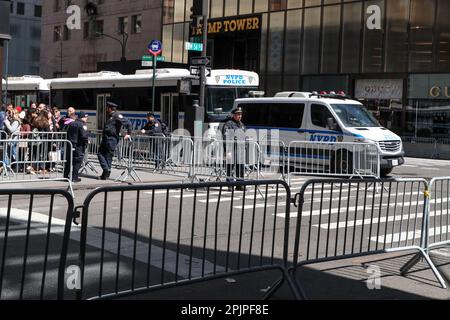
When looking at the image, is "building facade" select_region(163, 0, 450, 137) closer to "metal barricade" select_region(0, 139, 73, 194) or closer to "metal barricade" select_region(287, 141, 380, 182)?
"metal barricade" select_region(287, 141, 380, 182)

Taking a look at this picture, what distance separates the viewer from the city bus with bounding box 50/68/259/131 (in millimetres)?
21812

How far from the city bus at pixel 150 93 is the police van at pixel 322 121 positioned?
1485mm

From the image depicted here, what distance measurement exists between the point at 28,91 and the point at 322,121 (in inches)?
755

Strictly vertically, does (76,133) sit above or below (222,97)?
below

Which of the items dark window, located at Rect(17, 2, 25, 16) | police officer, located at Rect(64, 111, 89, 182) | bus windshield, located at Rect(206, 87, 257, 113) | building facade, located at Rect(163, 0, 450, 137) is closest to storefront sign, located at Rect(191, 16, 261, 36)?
building facade, located at Rect(163, 0, 450, 137)

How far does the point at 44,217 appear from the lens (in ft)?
22.0

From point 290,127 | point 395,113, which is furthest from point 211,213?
point 395,113

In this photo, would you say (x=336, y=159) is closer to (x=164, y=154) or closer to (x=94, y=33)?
(x=164, y=154)

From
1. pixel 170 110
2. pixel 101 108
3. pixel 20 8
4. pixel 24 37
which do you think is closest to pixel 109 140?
pixel 170 110

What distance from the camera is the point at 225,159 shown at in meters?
13.3

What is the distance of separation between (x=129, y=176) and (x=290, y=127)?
591 cm

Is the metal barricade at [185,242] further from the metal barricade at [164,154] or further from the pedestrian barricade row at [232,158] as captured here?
the metal barricade at [164,154]

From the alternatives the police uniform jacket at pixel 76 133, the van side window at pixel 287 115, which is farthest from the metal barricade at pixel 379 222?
the van side window at pixel 287 115

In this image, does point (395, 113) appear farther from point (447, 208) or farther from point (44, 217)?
point (44, 217)
